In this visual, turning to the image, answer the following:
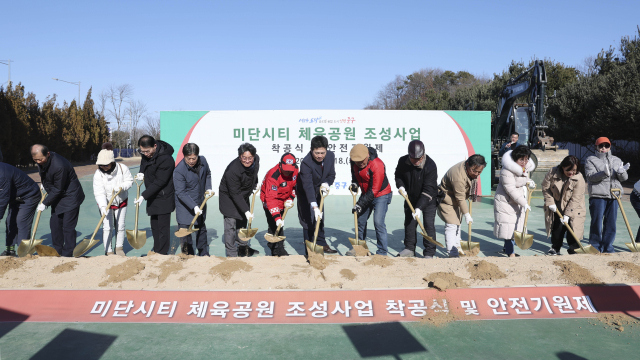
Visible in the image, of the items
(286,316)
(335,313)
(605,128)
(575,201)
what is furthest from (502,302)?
(605,128)

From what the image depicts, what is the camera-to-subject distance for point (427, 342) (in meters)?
2.72

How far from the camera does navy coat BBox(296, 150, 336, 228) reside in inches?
170

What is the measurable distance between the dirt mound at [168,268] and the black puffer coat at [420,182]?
232 centimetres

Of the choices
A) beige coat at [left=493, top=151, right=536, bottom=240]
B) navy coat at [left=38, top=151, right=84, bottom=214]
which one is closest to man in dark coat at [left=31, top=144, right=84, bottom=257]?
navy coat at [left=38, top=151, right=84, bottom=214]

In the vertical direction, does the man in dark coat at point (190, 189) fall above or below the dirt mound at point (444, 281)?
above

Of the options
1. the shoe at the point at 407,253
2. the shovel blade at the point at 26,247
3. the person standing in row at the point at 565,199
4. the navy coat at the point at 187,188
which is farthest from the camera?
the person standing in row at the point at 565,199

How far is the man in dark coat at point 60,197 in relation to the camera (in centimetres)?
424

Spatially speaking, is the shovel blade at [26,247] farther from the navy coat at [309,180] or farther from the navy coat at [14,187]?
the navy coat at [309,180]

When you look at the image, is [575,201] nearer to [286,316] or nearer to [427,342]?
[427,342]

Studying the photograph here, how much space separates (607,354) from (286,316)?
2.02 metres

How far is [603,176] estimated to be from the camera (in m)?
4.59

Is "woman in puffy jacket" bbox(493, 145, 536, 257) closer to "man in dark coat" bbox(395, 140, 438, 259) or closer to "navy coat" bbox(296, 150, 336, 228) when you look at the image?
"man in dark coat" bbox(395, 140, 438, 259)

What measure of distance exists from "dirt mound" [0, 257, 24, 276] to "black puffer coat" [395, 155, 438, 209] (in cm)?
356

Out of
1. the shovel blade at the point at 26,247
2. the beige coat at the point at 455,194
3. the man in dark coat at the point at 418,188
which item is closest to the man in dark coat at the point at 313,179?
the man in dark coat at the point at 418,188
